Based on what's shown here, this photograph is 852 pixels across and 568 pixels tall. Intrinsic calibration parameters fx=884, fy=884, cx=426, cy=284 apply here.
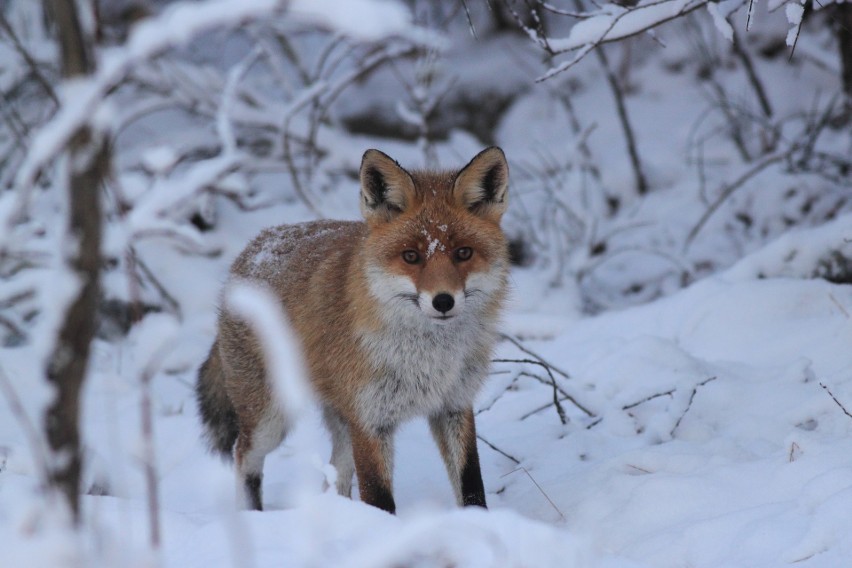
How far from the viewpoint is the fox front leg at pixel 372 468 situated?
3.21m

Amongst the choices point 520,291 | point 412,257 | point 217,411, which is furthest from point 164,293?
point 412,257

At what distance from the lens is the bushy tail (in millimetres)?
4098

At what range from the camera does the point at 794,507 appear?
8.82 feet

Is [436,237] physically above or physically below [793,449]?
above

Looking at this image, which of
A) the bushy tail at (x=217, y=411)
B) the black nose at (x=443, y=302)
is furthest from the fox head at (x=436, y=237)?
the bushy tail at (x=217, y=411)

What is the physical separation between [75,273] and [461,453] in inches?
87.4

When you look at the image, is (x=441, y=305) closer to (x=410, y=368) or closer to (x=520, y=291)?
(x=410, y=368)

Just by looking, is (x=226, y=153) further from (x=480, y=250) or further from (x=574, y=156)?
(x=574, y=156)

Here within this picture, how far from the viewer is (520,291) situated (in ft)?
22.1

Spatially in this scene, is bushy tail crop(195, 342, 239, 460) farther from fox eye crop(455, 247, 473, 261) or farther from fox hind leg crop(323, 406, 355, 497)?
fox eye crop(455, 247, 473, 261)

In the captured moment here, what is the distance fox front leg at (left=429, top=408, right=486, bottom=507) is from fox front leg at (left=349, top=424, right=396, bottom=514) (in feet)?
0.93

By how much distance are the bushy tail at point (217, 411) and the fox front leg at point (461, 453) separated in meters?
1.13

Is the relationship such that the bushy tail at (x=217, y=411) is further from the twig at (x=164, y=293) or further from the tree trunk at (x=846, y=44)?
the tree trunk at (x=846, y=44)

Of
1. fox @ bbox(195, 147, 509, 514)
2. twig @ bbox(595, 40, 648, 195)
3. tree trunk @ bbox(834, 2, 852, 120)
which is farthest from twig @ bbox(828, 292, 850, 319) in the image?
twig @ bbox(595, 40, 648, 195)
